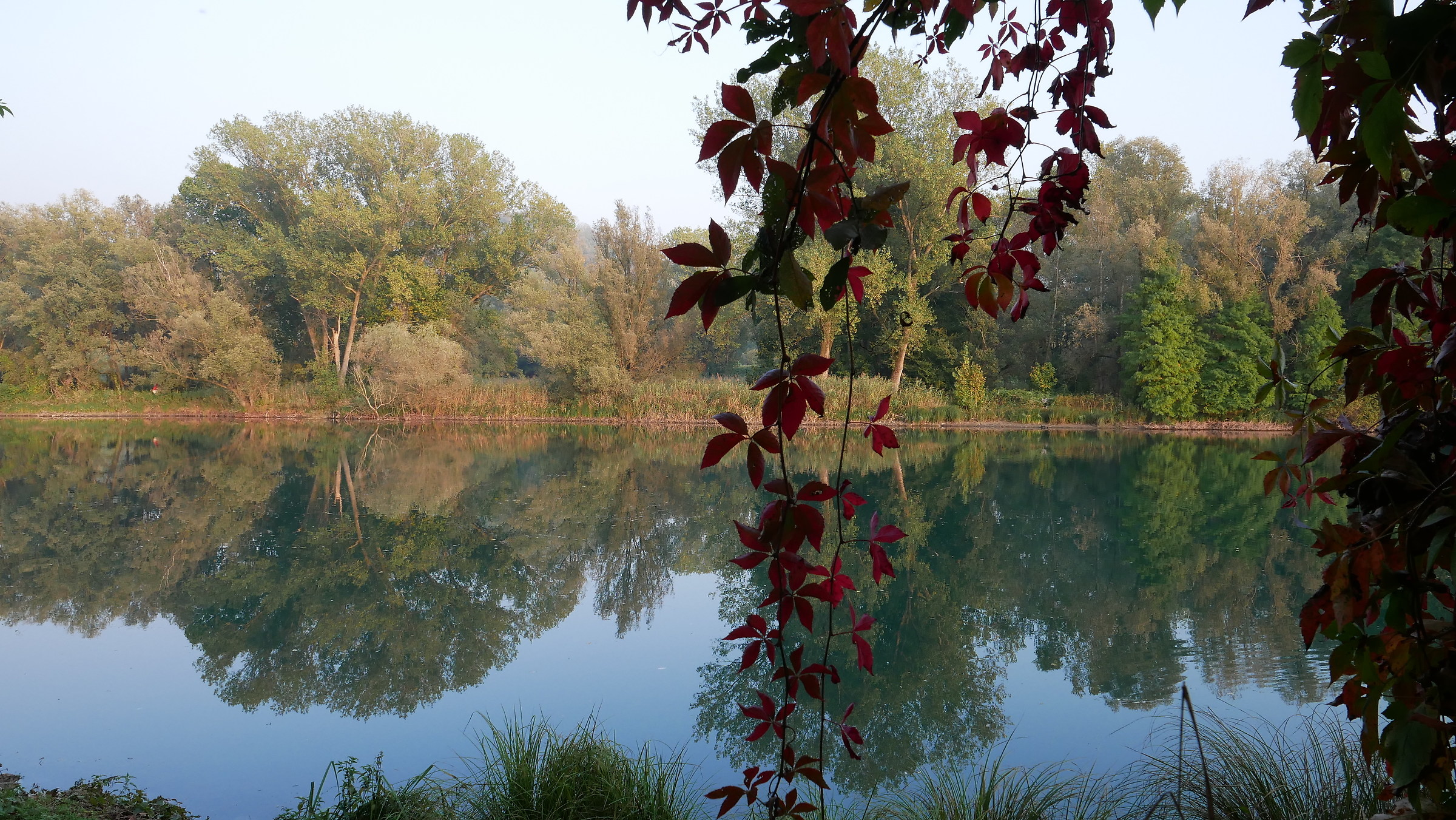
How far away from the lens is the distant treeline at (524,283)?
23.0 m

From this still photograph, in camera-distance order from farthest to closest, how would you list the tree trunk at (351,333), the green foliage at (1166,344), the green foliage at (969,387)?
the tree trunk at (351,333), the green foliage at (969,387), the green foliage at (1166,344)

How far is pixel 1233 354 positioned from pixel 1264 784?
2295cm

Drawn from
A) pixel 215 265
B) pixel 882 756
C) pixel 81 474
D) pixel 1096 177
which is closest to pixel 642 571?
pixel 882 756

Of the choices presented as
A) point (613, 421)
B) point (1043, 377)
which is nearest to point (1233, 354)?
point (1043, 377)

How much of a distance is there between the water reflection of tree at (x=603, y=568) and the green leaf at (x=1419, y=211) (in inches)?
152

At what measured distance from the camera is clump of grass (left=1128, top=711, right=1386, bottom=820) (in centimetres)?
273

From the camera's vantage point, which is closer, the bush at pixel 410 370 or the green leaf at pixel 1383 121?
the green leaf at pixel 1383 121

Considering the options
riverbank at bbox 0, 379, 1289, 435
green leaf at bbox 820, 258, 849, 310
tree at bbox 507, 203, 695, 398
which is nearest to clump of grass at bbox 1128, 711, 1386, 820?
green leaf at bbox 820, 258, 849, 310

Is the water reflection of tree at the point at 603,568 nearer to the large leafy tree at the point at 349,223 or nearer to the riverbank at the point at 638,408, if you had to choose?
the riverbank at the point at 638,408

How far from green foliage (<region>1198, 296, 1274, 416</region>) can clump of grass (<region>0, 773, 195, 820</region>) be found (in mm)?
24300

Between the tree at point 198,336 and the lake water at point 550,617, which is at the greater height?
the tree at point 198,336

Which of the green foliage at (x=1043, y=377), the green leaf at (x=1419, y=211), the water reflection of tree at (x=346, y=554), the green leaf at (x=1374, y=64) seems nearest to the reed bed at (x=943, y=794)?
the water reflection of tree at (x=346, y=554)

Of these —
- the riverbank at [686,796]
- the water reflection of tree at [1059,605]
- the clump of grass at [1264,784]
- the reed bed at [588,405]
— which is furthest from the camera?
the reed bed at [588,405]

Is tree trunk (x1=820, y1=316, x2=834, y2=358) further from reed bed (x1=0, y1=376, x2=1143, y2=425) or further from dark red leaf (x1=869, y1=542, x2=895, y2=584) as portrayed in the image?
dark red leaf (x1=869, y1=542, x2=895, y2=584)
